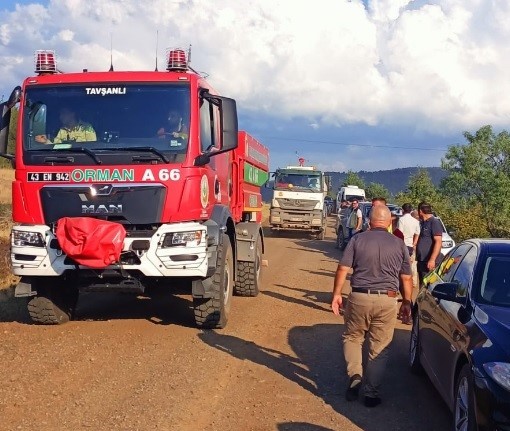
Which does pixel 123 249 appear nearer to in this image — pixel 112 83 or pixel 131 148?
pixel 131 148

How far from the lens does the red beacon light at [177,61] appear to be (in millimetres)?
8164

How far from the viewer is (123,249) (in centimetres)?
723

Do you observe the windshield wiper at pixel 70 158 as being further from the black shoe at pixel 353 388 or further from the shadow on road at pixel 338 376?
the black shoe at pixel 353 388

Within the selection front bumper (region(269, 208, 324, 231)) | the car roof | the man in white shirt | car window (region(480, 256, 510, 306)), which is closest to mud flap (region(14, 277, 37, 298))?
the car roof

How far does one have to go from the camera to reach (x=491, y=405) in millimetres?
3885

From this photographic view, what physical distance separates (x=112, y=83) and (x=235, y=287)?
4318 millimetres

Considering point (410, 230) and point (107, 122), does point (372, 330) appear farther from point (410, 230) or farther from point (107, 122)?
point (410, 230)

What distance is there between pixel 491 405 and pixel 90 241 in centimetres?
452

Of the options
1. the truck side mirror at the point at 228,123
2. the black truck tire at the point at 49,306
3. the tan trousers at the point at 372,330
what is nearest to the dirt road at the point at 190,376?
the black truck tire at the point at 49,306

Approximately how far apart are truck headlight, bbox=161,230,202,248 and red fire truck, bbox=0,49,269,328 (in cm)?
1

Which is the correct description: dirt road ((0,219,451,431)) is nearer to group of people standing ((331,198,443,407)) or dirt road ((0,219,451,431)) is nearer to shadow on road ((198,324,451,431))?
shadow on road ((198,324,451,431))

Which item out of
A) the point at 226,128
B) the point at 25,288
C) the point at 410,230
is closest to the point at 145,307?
the point at 25,288

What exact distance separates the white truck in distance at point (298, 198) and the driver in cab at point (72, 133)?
726 inches

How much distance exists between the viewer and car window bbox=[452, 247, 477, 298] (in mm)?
5211
